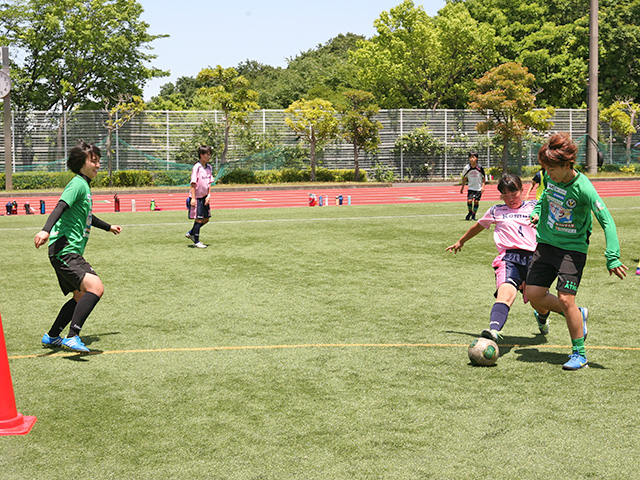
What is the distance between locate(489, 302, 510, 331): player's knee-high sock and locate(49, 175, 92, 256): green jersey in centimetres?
357

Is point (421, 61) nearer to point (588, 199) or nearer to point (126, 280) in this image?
point (126, 280)

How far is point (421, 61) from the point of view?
173 ft

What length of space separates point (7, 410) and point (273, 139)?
3550 cm

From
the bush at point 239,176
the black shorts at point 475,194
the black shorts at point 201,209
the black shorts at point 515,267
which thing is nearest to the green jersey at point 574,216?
the black shorts at point 515,267

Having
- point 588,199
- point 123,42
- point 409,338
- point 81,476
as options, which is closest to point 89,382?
point 81,476

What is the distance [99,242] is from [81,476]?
35.9 ft

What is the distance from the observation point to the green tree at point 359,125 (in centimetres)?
3853

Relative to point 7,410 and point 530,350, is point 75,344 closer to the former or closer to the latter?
point 7,410

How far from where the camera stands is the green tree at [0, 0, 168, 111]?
46156 mm

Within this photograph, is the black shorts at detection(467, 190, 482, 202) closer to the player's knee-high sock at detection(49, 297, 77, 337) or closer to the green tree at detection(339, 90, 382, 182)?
the player's knee-high sock at detection(49, 297, 77, 337)

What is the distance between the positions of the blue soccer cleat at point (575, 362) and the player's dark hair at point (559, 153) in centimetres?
150

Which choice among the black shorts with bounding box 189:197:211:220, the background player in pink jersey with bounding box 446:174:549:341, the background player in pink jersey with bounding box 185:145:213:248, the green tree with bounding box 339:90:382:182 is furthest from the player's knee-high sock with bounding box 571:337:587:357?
the green tree with bounding box 339:90:382:182

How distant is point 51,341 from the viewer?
6375 millimetres

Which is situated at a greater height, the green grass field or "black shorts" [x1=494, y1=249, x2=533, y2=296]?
"black shorts" [x1=494, y1=249, x2=533, y2=296]
